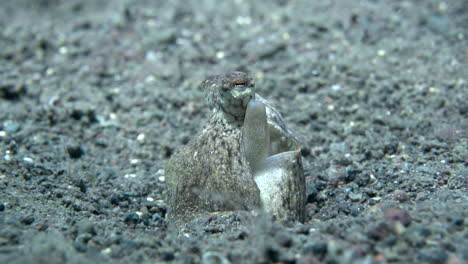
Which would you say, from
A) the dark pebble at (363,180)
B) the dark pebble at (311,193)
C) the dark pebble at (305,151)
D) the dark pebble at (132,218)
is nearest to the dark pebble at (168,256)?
the dark pebble at (132,218)

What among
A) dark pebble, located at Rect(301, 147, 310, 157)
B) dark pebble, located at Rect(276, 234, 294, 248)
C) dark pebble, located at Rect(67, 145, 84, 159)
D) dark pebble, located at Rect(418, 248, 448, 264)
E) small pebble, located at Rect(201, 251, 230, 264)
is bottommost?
dark pebble, located at Rect(418, 248, 448, 264)

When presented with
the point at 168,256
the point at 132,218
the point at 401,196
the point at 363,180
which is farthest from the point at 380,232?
the point at 132,218

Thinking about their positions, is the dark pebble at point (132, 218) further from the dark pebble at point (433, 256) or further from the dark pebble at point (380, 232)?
the dark pebble at point (433, 256)

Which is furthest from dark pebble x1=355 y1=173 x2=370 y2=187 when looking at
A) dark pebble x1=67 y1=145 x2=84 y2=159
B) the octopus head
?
dark pebble x1=67 y1=145 x2=84 y2=159

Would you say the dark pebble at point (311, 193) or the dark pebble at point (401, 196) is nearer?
the dark pebble at point (401, 196)

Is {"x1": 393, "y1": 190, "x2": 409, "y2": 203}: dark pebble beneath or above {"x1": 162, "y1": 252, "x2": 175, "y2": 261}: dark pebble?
above

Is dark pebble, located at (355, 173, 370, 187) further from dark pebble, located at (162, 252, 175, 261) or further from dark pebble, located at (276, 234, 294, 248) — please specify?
dark pebble, located at (162, 252, 175, 261)

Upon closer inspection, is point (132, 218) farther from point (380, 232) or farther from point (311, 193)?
point (380, 232)
